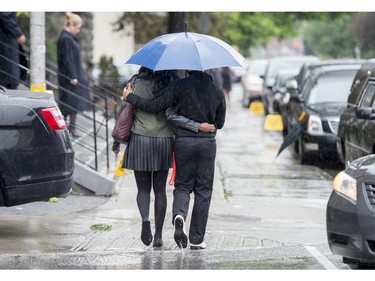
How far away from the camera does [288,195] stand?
44.2 feet

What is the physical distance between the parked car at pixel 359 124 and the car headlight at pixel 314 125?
5.28ft

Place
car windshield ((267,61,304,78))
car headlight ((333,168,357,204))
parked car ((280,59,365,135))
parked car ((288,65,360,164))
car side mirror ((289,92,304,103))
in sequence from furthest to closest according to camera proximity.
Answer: car windshield ((267,61,304,78))
parked car ((280,59,365,135))
car side mirror ((289,92,304,103))
parked car ((288,65,360,164))
car headlight ((333,168,357,204))

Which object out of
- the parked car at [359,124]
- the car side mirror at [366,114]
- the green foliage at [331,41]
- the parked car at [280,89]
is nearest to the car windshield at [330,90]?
the parked car at [359,124]

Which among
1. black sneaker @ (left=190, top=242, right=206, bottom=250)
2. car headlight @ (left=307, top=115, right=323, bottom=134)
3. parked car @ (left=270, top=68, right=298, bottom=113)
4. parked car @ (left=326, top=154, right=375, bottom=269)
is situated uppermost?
parked car @ (left=326, top=154, right=375, bottom=269)

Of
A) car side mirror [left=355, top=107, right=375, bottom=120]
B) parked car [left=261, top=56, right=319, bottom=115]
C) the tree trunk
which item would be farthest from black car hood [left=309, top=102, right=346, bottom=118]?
parked car [left=261, top=56, right=319, bottom=115]

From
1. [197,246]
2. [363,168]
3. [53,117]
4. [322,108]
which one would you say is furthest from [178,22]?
[363,168]

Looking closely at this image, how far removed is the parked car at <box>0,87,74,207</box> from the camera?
909 cm

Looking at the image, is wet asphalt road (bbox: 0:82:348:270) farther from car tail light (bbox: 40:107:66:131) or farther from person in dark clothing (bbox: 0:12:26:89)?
person in dark clothing (bbox: 0:12:26:89)

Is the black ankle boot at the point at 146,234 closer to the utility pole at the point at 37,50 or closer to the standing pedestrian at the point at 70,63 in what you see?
the utility pole at the point at 37,50

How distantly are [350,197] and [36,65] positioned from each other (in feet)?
18.4

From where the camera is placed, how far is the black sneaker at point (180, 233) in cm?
880

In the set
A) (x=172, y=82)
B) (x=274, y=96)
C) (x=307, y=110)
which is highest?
(x=172, y=82)
